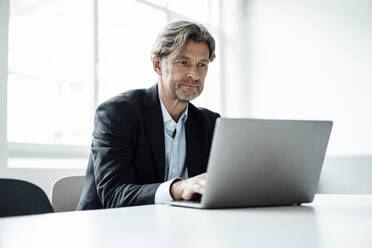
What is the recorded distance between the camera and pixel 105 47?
13.3 feet

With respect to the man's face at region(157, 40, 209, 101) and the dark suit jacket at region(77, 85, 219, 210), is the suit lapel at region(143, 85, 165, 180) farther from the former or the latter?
the man's face at region(157, 40, 209, 101)

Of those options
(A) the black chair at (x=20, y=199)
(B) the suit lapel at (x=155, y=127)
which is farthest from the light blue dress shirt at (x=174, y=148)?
(A) the black chair at (x=20, y=199)

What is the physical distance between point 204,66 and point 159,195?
3.26 feet

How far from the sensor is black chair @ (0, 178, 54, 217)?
1223 millimetres

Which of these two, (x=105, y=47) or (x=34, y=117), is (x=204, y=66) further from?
(x=105, y=47)

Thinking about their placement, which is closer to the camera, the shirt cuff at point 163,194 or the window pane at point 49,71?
the shirt cuff at point 163,194

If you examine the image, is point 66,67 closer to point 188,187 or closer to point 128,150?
point 128,150

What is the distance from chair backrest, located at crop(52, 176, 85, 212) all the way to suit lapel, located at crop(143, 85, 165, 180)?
374 millimetres

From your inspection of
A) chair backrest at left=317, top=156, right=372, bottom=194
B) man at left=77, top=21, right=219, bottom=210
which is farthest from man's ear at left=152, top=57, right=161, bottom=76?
chair backrest at left=317, top=156, right=372, bottom=194

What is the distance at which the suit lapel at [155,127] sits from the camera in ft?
5.94

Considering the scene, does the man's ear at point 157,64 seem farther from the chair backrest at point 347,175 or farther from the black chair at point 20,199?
the chair backrest at point 347,175

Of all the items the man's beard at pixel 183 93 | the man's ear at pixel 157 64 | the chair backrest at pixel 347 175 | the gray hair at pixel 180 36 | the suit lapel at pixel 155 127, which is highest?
the gray hair at pixel 180 36

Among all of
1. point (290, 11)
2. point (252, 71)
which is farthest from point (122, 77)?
point (290, 11)

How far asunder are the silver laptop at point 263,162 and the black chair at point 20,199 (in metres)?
0.36
